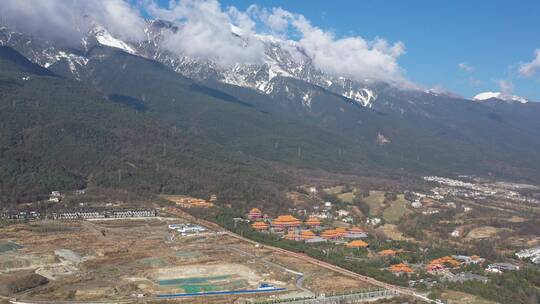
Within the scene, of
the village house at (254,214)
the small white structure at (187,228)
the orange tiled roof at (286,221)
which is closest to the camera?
the small white structure at (187,228)

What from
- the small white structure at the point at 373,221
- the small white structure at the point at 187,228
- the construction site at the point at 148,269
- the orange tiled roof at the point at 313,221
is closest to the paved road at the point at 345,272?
the construction site at the point at 148,269

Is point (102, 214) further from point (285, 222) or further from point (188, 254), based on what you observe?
point (188, 254)

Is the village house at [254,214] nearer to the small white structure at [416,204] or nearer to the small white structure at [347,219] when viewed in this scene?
the small white structure at [347,219]

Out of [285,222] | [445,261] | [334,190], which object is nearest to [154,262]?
[445,261]

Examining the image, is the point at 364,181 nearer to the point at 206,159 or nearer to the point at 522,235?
the point at 206,159

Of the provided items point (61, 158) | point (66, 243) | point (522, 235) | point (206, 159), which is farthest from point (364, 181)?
point (66, 243)

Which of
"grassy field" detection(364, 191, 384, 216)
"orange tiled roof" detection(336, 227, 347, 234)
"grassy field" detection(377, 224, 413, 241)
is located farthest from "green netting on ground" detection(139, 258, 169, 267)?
"grassy field" detection(364, 191, 384, 216)
